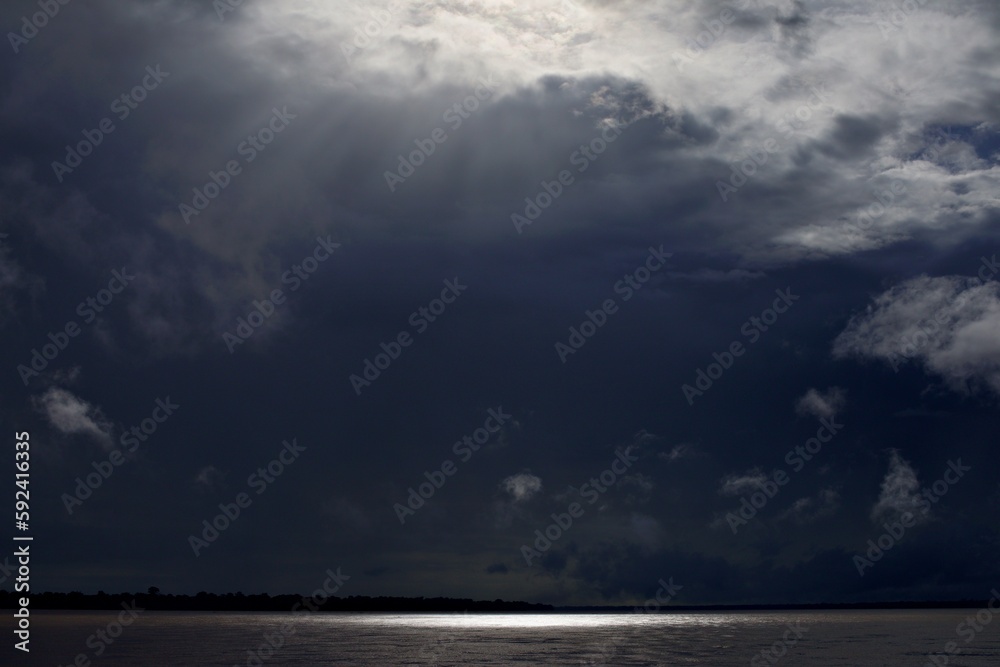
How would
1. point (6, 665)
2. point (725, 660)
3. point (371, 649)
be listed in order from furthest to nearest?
1. point (371, 649)
2. point (725, 660)
3. point (6, 665)

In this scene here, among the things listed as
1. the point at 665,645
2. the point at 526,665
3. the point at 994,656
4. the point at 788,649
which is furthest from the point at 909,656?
the point at 526,665

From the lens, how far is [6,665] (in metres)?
99.2

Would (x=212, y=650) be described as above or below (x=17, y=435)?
below

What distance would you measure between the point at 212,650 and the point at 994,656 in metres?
104

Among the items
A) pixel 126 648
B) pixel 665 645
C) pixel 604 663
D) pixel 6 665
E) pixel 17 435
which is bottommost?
pixel 665 645

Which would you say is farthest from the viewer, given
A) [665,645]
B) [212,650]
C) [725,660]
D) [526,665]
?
[665,645]

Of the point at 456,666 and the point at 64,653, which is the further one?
the point at 64,653

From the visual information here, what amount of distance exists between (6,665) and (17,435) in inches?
2000

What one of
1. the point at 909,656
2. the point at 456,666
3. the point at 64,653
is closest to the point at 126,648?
the point at 64,653

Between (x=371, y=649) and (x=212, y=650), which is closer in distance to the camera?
(x=212, y=650)

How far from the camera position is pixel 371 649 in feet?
459

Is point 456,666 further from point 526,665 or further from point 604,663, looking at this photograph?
point 604,663

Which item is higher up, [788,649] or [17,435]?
[17,435]

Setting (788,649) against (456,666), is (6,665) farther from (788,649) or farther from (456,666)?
(788,649)
